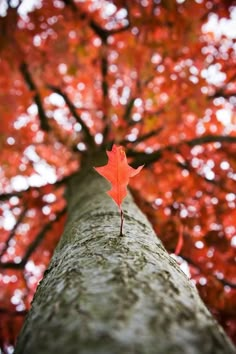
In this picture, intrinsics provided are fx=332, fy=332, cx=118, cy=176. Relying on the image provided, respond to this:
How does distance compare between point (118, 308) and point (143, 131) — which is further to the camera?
point (143, 131)

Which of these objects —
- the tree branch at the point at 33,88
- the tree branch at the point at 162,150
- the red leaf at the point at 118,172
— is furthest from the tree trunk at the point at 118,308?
the tree branch at the point at 33,88

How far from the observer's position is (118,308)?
2.55 feet

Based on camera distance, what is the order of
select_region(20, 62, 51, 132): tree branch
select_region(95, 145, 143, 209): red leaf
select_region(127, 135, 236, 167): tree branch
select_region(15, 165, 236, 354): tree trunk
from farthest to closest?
1. select_region(20, 62, 51, 132): tree branch
2. select_region(127, 135, 236, 167): tree branch
3. select_region(95, 145, 143, 209): red leaf
4. select_region(15, 165, 236, 354): tree trunk

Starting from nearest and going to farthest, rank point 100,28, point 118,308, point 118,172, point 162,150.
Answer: point 118,308, point 118,172, point 162,150, point 100,28

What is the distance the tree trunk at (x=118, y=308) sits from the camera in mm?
656

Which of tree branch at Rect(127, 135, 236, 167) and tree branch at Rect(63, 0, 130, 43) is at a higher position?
tree branch at Rect(63, 0, 130, 43)

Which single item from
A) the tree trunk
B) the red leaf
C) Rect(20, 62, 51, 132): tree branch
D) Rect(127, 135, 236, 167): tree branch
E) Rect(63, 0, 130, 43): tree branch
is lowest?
the tree trunk

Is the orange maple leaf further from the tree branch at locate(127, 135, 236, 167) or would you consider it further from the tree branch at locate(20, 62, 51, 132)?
the tree branch at locate(20, 62, 51, 132)

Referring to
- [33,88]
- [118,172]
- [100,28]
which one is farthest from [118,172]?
[100,28]

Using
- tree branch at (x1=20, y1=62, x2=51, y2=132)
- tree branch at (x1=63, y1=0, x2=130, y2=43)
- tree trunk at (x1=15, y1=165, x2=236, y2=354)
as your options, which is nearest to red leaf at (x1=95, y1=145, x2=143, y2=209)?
tree trunk at (x1=15, y1=165, x2=236, y2=354)

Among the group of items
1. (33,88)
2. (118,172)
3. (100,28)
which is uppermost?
(100,28)

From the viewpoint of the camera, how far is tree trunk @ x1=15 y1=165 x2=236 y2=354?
66cm

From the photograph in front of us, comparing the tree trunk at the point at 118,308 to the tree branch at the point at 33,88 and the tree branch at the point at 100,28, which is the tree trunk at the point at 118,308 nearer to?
the tree branch at the point at 33,88

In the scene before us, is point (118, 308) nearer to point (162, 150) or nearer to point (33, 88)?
point (162, 150)
